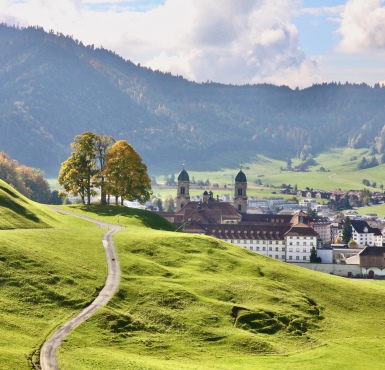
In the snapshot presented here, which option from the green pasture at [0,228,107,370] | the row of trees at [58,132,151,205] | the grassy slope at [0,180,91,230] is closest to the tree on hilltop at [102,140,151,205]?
the row of trees at [58,132,151,205]

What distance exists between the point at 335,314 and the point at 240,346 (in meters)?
22.6

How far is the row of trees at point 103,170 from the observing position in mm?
143875

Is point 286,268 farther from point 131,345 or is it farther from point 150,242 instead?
point 131,345

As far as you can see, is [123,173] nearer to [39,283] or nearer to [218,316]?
[218,316]

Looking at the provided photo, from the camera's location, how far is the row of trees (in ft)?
472

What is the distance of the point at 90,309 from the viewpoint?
3081 inches

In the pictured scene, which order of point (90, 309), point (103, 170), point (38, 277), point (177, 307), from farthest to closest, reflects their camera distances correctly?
point (103, 170) → point (177, 307) → point (38, 277) → point (90, 309)

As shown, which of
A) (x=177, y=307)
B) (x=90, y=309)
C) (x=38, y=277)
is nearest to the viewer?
(x=90, y=309)

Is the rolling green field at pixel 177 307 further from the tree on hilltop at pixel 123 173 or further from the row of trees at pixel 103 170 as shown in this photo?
the tree on hilltop at pixel 123 173

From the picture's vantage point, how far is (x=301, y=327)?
89.1 m

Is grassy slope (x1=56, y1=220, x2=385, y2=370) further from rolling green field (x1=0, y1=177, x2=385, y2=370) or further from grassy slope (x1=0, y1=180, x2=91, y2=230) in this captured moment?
grassy slope (x1=0, y1=180, x2=91, y2=230)

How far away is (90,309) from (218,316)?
46.9 feet

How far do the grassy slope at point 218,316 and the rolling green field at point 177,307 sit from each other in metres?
0.14

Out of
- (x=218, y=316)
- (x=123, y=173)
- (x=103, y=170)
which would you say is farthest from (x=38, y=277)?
(x=123, y=173)
